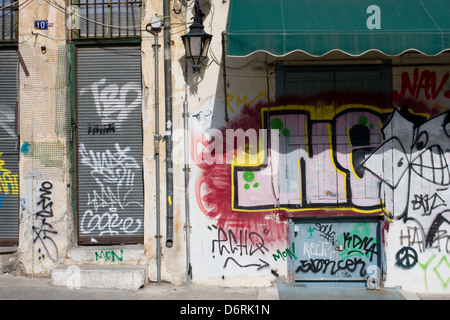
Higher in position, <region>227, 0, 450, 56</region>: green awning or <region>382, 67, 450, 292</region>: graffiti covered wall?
<region>227, 0, 450, 56</region>: green awning

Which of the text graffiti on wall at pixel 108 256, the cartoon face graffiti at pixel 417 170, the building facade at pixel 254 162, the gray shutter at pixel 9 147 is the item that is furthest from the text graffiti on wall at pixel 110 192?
the cartoon face graffiti at pixel 417 170

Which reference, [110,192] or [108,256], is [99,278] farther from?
[110,192]

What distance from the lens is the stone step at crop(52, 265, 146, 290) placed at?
7.21m

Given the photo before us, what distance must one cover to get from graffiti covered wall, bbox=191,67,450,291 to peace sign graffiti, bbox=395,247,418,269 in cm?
1

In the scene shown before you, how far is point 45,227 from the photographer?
757 centimetres

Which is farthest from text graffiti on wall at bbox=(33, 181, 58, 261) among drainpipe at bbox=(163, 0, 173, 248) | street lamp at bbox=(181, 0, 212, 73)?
street lamp at bbox=(181, 0, 212, 73)

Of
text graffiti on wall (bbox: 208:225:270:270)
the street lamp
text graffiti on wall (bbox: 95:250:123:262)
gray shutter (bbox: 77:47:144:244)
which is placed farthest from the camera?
gray shutter (bbox: 77:47:144:244)

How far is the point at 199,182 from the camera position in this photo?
24.4 ft

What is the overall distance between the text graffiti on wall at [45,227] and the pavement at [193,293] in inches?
16.3

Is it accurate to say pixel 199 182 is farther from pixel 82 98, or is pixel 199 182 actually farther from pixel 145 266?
pixel 82 98

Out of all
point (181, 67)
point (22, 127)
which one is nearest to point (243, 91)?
point (181, 67)

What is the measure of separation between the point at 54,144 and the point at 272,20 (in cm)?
361

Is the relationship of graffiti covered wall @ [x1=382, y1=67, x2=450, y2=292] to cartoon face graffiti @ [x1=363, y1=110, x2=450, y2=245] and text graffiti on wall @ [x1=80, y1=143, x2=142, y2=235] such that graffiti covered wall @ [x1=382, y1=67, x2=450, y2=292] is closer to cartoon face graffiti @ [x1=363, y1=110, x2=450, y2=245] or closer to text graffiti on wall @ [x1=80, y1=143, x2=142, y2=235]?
cartoon face graffiti @ [x1=363, y1=110, x2=450, y2=245]

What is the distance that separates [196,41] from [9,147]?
129 inches
